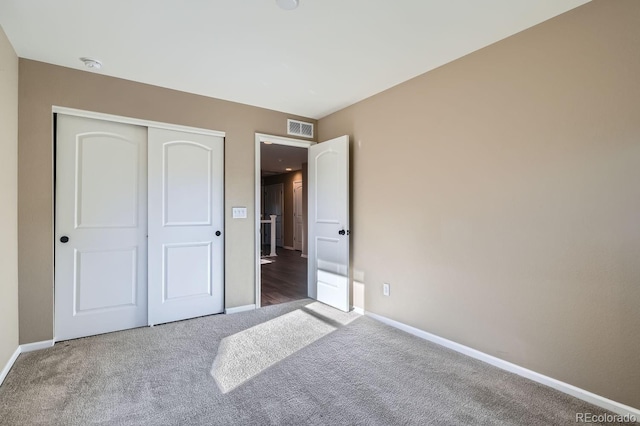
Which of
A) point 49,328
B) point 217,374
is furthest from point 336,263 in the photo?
point 49,328

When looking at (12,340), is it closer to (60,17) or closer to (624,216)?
(60,17)

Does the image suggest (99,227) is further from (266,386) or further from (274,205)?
(274,205)

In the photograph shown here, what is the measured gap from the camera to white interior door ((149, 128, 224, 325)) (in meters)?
3.33

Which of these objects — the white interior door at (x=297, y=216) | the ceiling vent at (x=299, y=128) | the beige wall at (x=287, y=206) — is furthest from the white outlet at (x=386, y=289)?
the beige wall at (x=287, y=206)

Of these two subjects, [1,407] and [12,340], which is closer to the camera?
[1,407]

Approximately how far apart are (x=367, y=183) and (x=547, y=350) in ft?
7.44

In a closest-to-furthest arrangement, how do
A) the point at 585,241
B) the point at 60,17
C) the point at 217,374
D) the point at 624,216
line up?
1. the point at 624,216
2. the point at 585,241
3. the point at 60,17
4. the point at 217,374

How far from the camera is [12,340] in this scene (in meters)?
2.47

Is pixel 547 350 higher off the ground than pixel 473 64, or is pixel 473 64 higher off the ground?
pixel 473 64

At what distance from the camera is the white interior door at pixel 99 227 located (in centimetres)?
290

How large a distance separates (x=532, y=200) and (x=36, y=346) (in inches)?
169

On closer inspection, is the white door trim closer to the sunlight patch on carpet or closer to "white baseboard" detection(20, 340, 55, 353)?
"white baseboard" detection(20, 340, 55, 353)

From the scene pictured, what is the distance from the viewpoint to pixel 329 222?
4004mm

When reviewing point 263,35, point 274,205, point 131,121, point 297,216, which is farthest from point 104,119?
point 274,205
